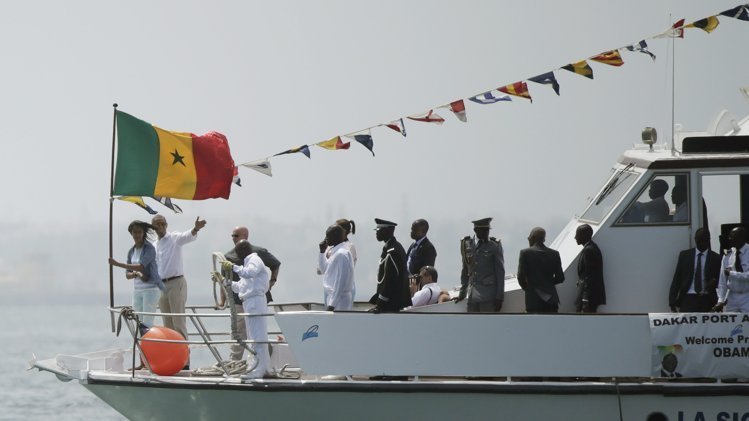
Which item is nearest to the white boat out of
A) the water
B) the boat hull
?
the boat hull

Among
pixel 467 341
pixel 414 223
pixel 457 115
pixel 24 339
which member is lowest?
pixel 24 339

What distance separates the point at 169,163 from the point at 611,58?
5057mm

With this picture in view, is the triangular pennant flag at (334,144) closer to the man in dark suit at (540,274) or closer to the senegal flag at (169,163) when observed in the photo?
the senegal flag at (169,163)

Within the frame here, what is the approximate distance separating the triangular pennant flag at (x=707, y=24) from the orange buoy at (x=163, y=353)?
6.66 m

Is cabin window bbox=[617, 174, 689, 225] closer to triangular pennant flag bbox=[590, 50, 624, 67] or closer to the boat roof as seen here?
the boat roof

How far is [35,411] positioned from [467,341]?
16961 millimetres

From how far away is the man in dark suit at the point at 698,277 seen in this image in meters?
13.6

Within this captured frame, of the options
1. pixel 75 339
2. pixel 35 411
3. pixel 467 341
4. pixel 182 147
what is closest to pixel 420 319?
pixel 467 341

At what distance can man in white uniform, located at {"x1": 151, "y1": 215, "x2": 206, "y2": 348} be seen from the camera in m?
15.7

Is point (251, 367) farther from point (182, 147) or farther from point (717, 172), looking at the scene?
point (717, 172)

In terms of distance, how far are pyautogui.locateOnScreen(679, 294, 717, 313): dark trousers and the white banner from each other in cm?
28

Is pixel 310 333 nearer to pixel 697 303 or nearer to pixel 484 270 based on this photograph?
pixel 484 270

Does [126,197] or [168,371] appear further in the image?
[126,197]

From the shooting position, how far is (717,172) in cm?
1403
